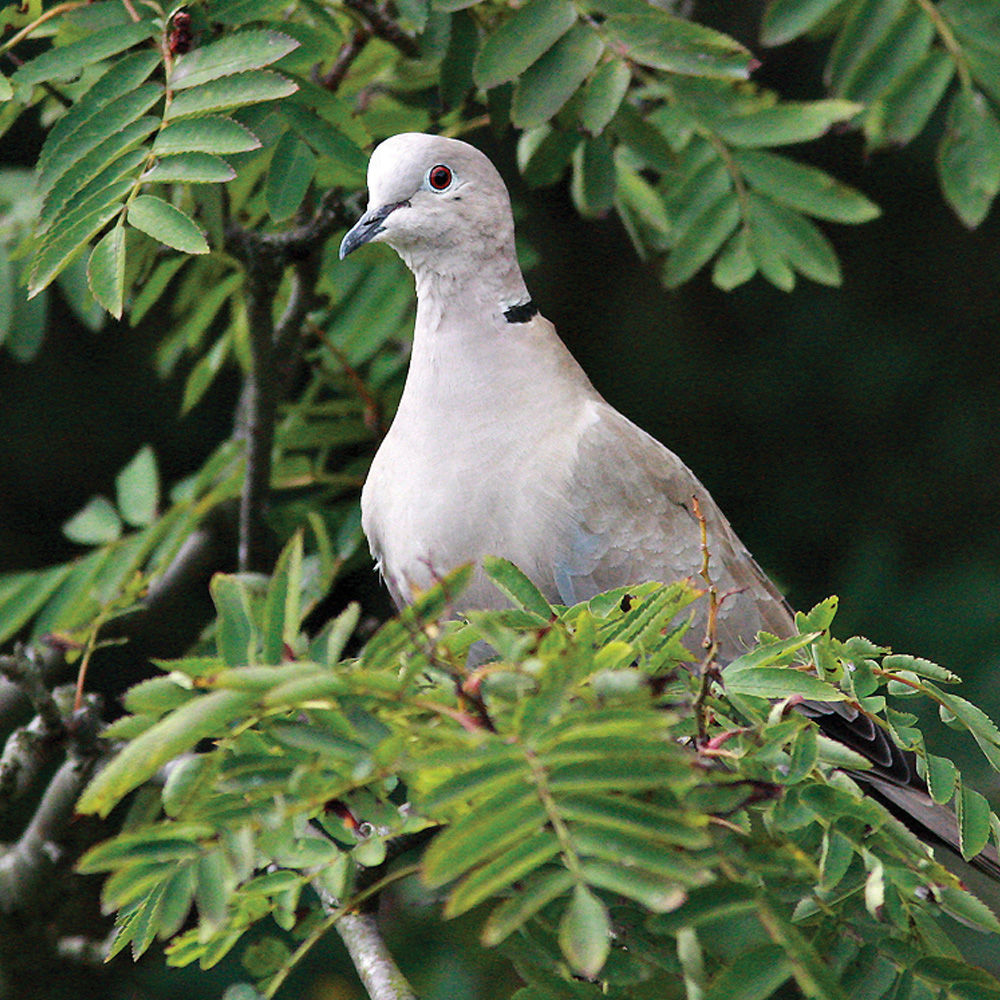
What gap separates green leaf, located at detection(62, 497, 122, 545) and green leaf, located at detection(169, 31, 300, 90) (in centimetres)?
111

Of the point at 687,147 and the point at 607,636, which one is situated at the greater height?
the point at 607,636

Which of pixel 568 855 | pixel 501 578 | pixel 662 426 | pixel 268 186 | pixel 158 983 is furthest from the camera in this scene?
pixel 662 426

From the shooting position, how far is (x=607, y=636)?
116 cm

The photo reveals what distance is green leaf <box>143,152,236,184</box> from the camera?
144 cm

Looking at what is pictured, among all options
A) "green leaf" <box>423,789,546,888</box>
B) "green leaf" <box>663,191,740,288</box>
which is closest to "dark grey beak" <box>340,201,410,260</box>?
"green leaf" <box>663,191,740,288</box>

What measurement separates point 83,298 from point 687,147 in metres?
1.11

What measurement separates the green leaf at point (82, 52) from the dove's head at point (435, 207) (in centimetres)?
35

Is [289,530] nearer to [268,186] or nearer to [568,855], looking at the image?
[268,186]

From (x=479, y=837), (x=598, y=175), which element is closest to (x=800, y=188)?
(x=598, y=175)

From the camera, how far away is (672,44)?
74.0 inches

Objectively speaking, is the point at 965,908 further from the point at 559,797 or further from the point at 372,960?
the point at 372,960

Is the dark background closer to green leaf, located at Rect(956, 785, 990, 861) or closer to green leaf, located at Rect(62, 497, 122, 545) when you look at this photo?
green leaf, located at Rect(62, 497, 122, 545)

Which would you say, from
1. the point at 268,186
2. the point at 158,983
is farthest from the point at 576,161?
the point at 158,983

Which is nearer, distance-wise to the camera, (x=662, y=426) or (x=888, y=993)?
(x=888, y=993)
